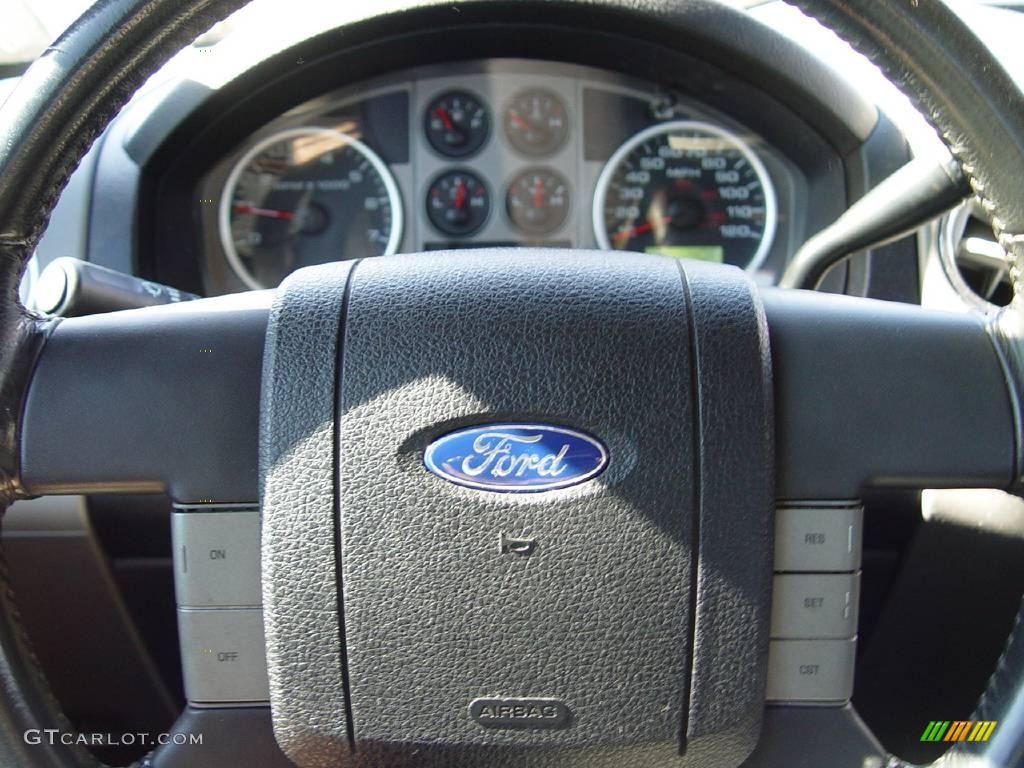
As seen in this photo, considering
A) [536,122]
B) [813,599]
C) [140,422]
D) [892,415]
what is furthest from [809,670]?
[536,122]

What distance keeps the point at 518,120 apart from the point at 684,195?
0.33 metres

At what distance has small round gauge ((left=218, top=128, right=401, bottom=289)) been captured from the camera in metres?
1.82

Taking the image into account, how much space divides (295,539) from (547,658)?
22 cm

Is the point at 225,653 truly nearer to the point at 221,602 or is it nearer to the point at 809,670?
the point at 221,602

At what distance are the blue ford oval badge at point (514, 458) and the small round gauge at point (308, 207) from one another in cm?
110

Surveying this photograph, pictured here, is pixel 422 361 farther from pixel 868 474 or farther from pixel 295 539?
pixel 868 474

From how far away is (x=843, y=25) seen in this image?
0.75 metres

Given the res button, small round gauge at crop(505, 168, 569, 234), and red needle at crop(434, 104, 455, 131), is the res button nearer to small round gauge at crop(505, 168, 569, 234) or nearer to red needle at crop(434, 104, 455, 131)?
small round gauge at crop(505, 168, 569, 234)

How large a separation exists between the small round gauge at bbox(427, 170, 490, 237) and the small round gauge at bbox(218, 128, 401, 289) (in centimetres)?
7

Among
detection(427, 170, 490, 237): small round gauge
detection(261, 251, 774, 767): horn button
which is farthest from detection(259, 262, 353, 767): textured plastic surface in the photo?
detection(427, 170, 490, 237): small round gauge

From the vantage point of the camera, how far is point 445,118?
1.84 meters

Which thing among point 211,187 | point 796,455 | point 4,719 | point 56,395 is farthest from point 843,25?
point 211,187

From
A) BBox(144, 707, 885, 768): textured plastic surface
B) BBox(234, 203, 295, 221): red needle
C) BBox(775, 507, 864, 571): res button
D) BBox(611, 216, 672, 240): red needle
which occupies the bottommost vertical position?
BBox(144, 707, 885, 768): textured plastic surface
